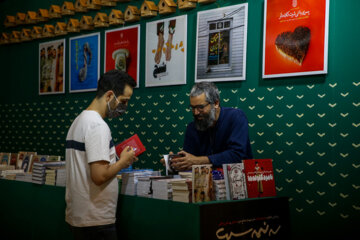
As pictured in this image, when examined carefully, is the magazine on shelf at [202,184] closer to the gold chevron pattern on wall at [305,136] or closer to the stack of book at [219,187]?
the stack of book at [219,187]

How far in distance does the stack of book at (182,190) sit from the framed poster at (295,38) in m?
1.75

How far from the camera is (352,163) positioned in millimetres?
3822

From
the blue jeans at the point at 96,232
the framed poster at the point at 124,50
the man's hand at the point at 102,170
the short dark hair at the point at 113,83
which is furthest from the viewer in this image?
the framed poster at the point at 124,50

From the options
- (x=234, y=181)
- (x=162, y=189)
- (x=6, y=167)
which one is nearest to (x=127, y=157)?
(x=162, y=189)

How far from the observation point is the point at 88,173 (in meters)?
2.91

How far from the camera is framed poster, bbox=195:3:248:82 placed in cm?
461

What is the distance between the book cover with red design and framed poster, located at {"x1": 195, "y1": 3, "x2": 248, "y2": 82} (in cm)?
145

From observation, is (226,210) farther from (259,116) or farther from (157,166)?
(157,166)

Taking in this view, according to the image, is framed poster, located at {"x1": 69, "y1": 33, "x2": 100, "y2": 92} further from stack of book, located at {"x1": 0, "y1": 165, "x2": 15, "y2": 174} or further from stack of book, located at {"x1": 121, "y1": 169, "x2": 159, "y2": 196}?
stack of book, located at {"x1": 121, "y1": 169, "x2": 159, "y2": 196}

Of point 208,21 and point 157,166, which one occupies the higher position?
point 208,21

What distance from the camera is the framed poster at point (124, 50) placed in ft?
18.8

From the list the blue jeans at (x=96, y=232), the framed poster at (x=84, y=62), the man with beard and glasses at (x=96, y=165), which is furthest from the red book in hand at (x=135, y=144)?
the framed poster at (x=84, y=62)

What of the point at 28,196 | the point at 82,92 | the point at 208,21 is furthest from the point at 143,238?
the point at 82,92

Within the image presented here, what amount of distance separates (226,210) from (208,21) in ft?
8.44
